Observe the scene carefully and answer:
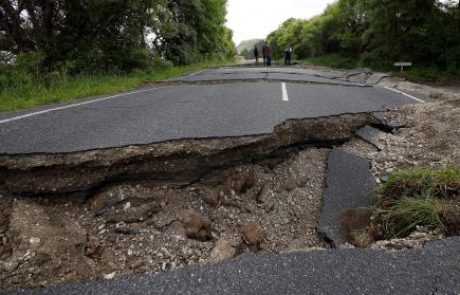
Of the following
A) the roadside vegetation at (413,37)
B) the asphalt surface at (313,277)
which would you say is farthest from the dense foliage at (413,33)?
the asphalt surface at (313,277)

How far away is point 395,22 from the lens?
16547mm

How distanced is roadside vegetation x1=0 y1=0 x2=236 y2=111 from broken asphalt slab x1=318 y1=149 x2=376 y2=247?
6718mm

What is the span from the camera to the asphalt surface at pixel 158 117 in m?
4.17

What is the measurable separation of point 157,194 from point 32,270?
4.60ft

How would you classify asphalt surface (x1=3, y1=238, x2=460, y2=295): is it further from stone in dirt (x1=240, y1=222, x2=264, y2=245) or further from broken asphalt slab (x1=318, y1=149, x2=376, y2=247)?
stone in dirt (x1=240, y1=222, x2=264, y2=245)

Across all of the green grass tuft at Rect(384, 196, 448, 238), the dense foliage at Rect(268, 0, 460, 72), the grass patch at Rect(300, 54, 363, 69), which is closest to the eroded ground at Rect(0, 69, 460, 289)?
the green grass tuft at Rect(384, 196, 448, 238)

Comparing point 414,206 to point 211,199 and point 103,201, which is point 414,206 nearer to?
point 211,199

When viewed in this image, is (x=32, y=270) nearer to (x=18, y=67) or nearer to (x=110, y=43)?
(x=18, y=67)

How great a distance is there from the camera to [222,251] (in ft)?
11.4

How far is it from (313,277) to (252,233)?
5.54 ft

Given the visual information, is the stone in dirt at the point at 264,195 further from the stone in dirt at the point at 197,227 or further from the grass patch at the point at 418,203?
the grass patch at the point at 418,203

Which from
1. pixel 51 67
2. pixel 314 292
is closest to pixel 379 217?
pixel 314 292

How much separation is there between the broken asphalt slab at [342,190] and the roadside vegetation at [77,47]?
6718 mm

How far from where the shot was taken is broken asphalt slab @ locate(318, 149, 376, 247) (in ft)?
12.1
